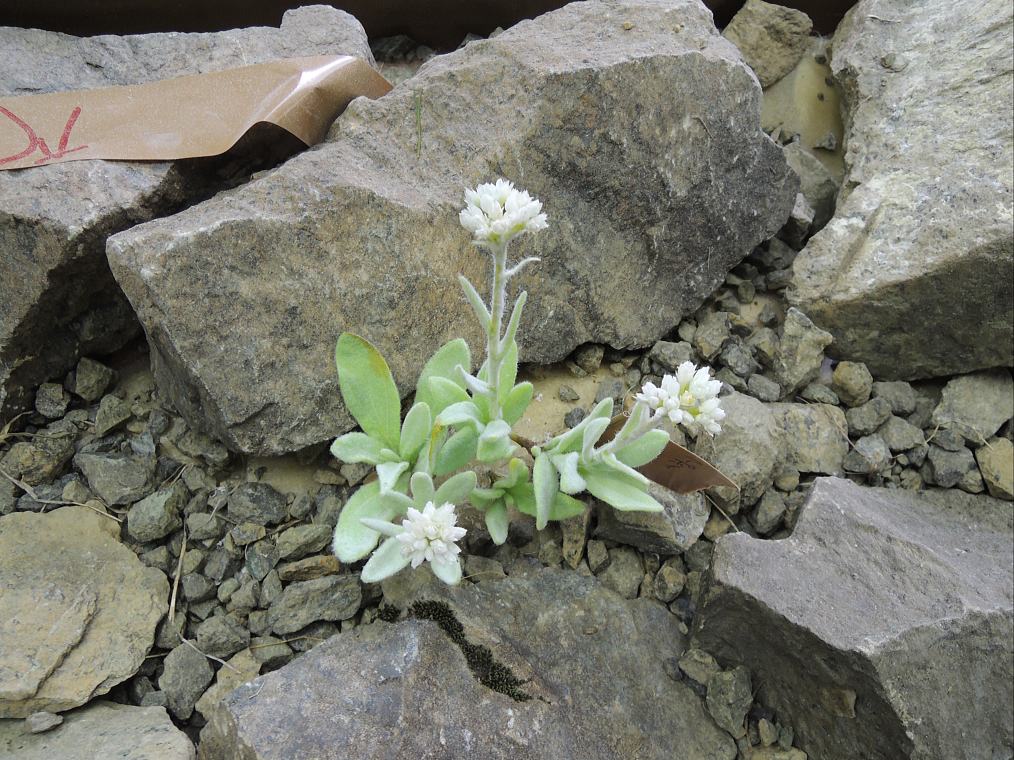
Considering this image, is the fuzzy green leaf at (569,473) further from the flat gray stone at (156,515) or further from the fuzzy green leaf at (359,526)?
the flat gray stone at (156,515)

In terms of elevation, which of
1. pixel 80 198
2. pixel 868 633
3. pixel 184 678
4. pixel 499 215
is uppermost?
pixel 499 215

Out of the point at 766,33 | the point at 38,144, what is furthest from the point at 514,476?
the point at 766,33

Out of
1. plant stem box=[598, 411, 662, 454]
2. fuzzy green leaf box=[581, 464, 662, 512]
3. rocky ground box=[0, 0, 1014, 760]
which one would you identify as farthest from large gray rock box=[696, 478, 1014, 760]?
plant stem box=[598, 411, 662, 454]

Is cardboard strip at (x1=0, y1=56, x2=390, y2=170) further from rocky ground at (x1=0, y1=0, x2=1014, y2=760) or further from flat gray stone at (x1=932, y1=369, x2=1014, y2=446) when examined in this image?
flat gray stone at (x1=932, y1=369, x2=1014, y2=446)

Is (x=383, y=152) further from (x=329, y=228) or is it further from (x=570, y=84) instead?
(x=570, y=84)

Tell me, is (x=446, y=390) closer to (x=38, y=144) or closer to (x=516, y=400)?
(x=516, y=400)

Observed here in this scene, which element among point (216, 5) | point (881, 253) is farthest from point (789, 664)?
point (216, 5)
